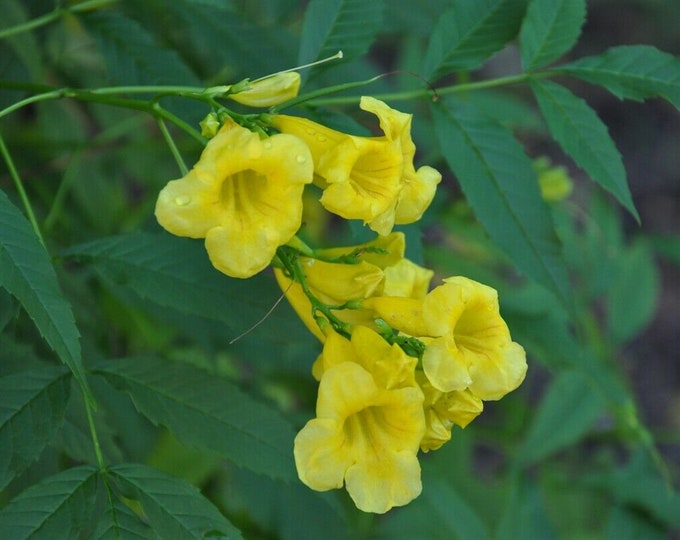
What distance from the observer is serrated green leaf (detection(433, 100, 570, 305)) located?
6.29ft

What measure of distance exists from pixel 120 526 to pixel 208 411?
0.31 m

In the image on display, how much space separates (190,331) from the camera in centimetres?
260

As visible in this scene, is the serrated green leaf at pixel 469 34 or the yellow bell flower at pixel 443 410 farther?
the serrated green leaf at pixel 469 34

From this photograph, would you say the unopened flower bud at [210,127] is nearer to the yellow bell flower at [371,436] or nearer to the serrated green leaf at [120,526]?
the yellow bell flower at [371,436]

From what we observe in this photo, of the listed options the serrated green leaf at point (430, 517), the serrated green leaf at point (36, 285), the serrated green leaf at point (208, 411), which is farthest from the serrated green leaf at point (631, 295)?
the serrated green leaf at point (36, 285)

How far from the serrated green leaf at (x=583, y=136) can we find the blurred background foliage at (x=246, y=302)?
1.05 ft

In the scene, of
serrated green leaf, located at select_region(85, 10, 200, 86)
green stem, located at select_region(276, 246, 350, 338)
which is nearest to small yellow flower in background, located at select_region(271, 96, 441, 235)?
green stem, located at select_region(276, 246, 350, 338)

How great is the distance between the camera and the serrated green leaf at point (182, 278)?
180cm

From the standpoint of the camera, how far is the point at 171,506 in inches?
60.1

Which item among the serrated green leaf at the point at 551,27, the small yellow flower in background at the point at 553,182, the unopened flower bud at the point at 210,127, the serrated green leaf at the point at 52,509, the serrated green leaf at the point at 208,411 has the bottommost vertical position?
the small yellow flower in background at the point at 553,182

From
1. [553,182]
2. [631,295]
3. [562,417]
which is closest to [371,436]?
[553,182]

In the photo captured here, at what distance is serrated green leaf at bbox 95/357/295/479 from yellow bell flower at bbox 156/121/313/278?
43cm

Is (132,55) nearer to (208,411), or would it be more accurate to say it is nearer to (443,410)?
(208,411)

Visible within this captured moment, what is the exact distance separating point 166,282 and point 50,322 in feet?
1.36
